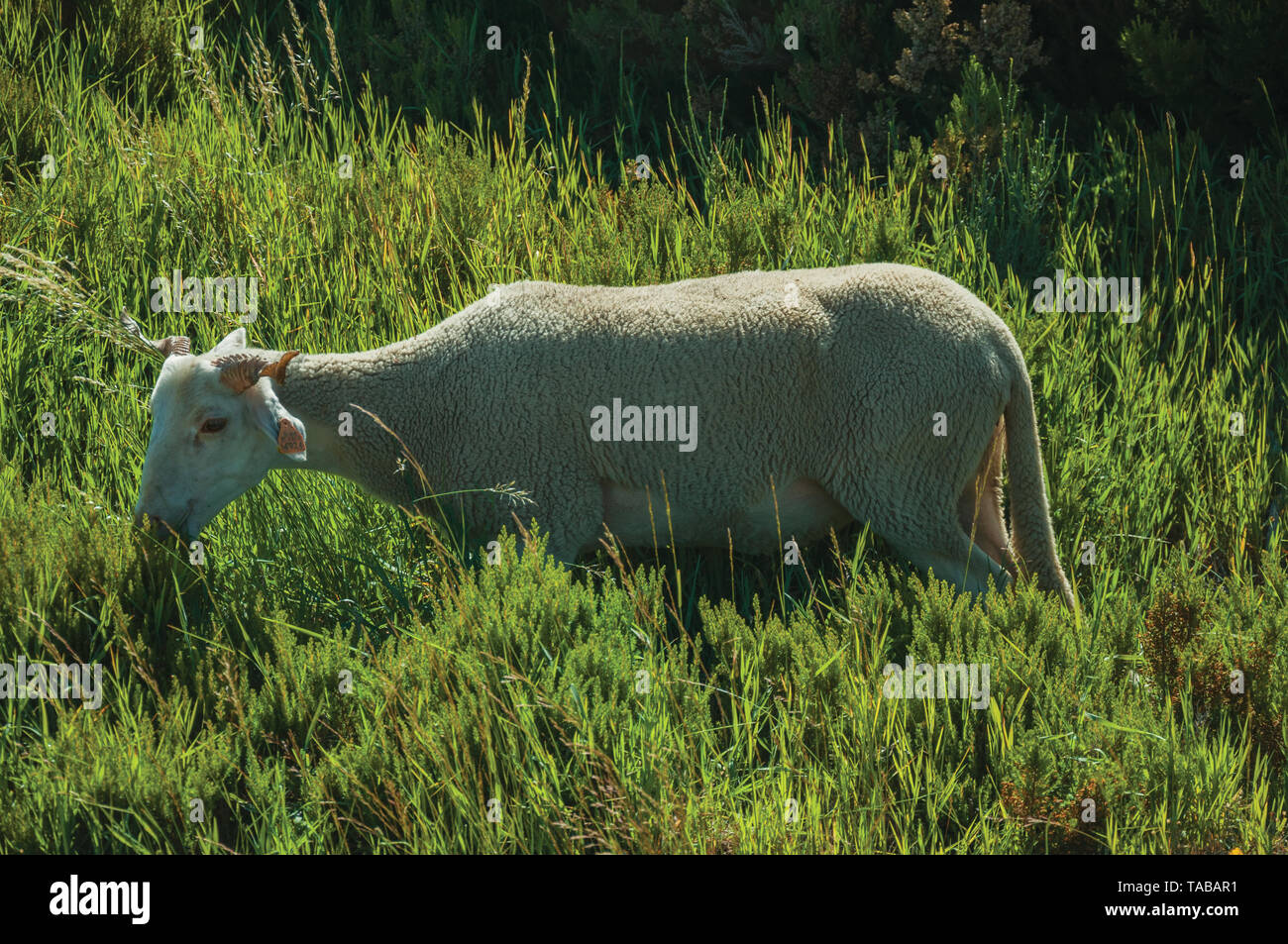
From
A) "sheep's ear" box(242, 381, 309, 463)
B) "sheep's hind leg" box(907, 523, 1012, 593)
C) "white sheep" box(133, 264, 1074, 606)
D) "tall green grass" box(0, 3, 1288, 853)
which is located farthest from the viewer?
"sheep's hind leg" box(907, 523, 1012, 593)

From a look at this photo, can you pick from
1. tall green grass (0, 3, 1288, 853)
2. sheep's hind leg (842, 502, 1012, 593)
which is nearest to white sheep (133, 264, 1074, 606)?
sheep's hind leg (842, 502, 1012, 593)

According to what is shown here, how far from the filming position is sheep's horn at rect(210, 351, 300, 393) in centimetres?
397

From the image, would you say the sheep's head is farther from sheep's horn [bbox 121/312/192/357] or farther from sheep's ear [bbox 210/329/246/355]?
sheep's horn [bbox 121/312/192/357]

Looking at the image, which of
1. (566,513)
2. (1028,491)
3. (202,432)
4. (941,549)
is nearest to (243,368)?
(202,432)

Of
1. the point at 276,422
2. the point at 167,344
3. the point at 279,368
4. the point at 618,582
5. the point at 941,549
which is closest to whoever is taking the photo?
the point at 276,422

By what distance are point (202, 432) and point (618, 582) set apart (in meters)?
1.43

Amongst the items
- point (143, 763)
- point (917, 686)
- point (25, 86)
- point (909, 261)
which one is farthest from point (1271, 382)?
point (25, 86)

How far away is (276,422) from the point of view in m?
3.96

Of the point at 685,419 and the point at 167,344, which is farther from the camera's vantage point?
the point at 167,344

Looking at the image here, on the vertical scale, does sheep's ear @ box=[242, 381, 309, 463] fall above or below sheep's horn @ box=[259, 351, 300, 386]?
below

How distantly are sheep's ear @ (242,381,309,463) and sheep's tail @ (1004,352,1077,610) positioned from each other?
86.5 inches

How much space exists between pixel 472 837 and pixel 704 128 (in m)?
5.00

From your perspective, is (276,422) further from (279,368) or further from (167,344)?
(167,344)

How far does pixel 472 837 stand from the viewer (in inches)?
126
